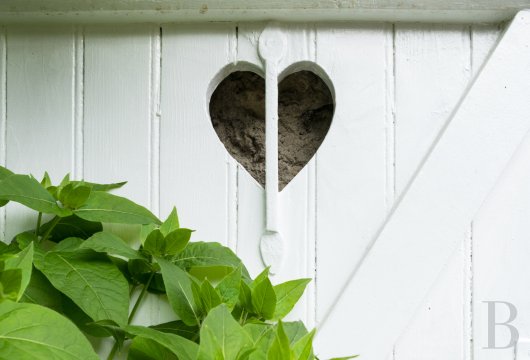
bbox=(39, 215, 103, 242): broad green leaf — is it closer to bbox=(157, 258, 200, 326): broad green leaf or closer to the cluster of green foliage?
the cluster of green foliage

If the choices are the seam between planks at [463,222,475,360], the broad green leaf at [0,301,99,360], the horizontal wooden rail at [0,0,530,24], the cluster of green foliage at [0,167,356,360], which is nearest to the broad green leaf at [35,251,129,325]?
the cluster of green foliage at [0,167,356,360]

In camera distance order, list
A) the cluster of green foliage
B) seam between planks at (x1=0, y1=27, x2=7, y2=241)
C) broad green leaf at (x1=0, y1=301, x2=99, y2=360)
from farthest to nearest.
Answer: seam between planks at (x1=0, y1=27, x2=7, y2=241) → the cluster of green foliage → broad green leaf at (x1=0, y1=301, x2=99, y2=360)

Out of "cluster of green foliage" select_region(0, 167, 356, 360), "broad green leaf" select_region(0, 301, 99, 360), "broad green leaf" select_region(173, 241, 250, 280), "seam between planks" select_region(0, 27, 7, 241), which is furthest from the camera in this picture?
"seam between planks" select_region(0, 27, 7, 241)

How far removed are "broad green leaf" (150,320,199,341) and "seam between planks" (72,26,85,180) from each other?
0.24 metres

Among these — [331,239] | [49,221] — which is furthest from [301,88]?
[49,221]

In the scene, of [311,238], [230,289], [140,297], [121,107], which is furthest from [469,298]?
[121,107]

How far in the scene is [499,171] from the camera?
0.74 meters

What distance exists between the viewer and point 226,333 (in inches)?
22.1

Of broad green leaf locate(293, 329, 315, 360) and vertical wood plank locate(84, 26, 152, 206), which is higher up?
vertical wood plank locate(84, 26, 152, 206)

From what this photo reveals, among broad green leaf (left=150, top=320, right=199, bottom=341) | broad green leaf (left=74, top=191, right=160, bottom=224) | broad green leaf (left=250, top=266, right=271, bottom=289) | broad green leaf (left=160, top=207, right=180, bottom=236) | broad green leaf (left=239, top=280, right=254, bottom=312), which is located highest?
broad green leaf (left=74, top=191, right=160, bottom=224)

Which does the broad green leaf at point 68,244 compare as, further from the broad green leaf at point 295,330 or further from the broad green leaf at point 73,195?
the broad green leaf at point 295,330

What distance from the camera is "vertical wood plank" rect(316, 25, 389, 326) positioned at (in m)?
0.75

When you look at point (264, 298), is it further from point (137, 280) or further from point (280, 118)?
point (280, 118)

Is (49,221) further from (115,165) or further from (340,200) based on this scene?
(340,200)
